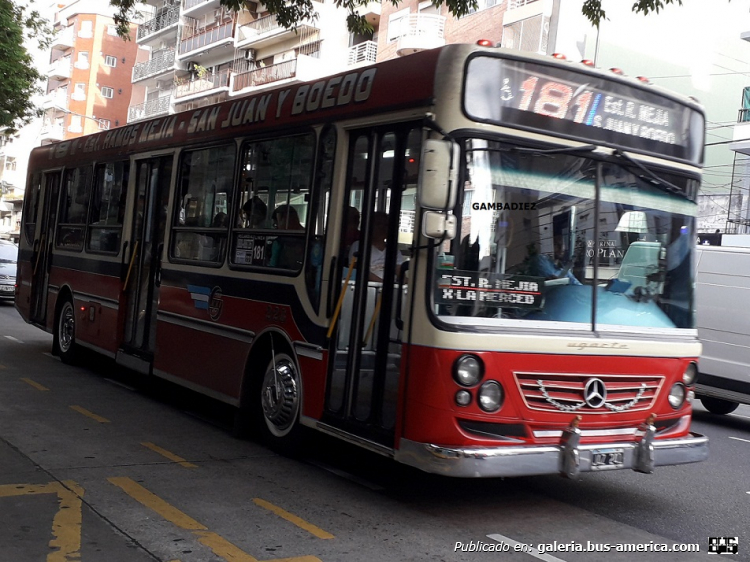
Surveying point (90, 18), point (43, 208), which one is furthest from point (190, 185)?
point (90, 18)

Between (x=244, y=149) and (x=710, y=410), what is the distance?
807 centimetres

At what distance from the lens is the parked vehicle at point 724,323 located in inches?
456

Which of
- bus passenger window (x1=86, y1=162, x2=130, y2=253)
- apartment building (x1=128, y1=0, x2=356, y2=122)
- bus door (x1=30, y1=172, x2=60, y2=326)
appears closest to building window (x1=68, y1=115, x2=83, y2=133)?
apartment building (x1=128, y1=0, x2=356, y2=122)

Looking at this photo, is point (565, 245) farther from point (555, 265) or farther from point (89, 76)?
point (89, 76)

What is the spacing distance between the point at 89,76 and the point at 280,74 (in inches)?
1384

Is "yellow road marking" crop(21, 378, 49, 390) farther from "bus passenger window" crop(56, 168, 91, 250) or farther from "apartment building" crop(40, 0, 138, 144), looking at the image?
"apartment building" crop(40, 0, 138, 144)

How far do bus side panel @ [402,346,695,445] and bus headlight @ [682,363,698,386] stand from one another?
0.87 m

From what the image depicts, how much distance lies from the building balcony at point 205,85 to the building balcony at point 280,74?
141 centimetres

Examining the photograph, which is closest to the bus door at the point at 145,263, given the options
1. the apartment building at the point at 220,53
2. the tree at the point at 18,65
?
the tree at the point at 18,65

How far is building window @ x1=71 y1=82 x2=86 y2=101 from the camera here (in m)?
69.3

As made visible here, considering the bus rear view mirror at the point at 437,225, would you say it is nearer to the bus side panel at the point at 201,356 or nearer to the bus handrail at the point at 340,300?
the bus handrail at the point at 340,300

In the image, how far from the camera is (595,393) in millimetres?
6039

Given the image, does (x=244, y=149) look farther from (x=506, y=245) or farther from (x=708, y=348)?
(x=708, y=348)

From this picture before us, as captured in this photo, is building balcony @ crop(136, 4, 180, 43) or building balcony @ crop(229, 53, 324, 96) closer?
building balcony @ crop(229, 53, 324, 96)
